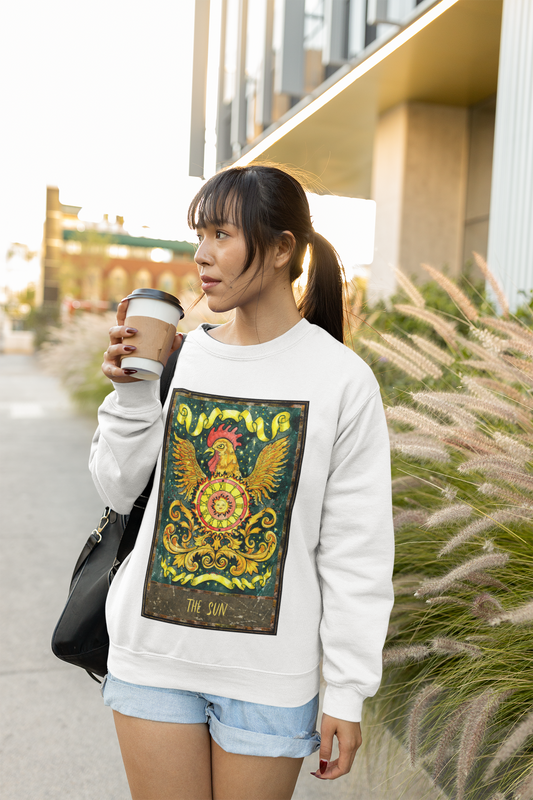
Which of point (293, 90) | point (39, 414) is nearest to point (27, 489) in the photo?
point (39, 414)

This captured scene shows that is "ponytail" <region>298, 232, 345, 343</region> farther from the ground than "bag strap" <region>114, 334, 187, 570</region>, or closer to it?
farther from the ground

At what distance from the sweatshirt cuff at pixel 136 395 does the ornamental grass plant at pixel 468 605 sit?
89cm

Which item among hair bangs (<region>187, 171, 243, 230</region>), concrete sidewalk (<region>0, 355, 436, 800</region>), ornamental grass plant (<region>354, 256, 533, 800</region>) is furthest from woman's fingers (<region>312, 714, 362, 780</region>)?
hair bangs (<region>187, 171, 243, 230</region>)

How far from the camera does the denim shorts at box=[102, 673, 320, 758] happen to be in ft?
4.15

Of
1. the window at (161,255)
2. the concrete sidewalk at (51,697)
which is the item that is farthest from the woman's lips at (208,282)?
the window at (161,255)

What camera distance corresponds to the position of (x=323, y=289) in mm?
1550

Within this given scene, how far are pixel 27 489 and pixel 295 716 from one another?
5.67 meters

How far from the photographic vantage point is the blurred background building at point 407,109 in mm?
5656

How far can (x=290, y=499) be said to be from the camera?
4.23 feet

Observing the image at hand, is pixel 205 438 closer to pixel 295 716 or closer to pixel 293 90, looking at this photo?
pixel 295 716

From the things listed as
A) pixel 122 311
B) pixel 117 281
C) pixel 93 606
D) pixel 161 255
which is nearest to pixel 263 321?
pixel 122 311

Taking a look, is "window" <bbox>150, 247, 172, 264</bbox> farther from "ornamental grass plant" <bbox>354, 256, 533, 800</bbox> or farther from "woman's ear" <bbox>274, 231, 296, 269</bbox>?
"woman's ear" <bbox>274, 231, 296, 269</bbox>

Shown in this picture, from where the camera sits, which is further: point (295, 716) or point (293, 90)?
point (293, 90)

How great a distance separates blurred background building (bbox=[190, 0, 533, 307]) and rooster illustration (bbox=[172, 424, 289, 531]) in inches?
185
